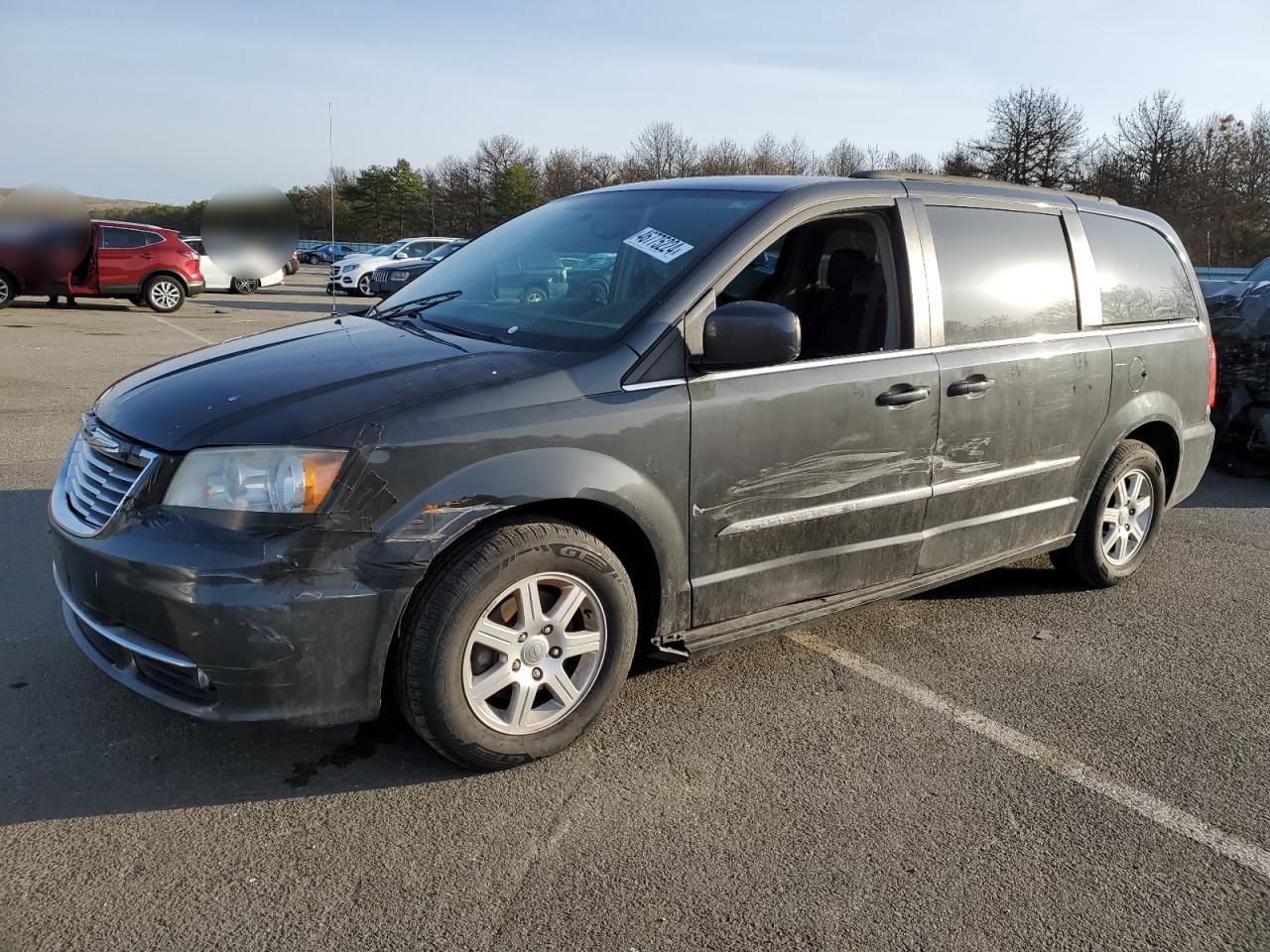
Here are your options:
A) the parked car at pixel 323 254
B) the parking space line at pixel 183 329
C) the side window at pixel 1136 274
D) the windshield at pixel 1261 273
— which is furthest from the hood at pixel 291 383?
the parked car at pixel 323 254

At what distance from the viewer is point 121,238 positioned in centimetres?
1884

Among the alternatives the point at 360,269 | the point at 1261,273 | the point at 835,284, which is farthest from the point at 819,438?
the point at 360,269

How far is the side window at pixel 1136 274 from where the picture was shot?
464 centimetres

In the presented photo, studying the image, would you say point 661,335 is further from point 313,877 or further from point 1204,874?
point 1204,874

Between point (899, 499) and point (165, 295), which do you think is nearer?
point (899, 499)

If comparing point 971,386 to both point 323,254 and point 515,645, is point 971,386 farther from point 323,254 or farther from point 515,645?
point 323,254

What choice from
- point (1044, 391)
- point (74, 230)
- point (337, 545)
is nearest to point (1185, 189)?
point (74, 230)

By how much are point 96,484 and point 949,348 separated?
3.03 metres

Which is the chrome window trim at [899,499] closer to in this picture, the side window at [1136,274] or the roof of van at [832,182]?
the side window at [1136,274]

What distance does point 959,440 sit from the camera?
3.92 m

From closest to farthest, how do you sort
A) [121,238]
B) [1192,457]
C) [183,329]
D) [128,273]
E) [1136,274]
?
[1136,274] → [1192,457] → [183,329] → [121,238] → [128,273]

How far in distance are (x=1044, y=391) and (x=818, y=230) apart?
3.92 feet

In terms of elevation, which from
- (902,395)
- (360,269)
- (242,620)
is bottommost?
(242,620)

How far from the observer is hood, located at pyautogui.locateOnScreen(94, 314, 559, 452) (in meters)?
2.80
